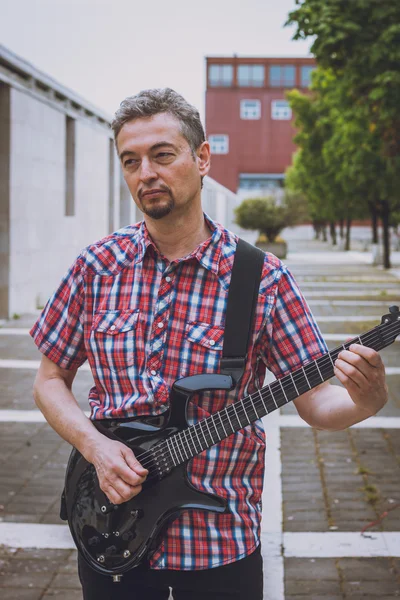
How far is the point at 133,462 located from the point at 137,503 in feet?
0.54

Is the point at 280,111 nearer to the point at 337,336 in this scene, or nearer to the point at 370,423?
the point at 337,336

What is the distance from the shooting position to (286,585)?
4547 millimetres

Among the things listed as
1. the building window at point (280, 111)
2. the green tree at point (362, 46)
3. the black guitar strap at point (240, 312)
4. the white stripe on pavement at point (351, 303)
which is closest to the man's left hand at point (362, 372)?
the black guitar strap at point (240, 312)

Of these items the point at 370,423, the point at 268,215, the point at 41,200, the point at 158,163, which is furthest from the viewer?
the point at 268,215

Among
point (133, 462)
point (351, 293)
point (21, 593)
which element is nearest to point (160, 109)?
point (133, 462)

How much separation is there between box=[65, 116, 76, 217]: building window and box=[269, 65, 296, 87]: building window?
66.8m

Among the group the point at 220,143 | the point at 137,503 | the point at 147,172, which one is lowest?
the point at 137,503

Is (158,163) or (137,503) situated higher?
(158,163)

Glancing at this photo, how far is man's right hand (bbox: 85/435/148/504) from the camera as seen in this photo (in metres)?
2.33

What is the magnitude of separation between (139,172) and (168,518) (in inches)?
37.0

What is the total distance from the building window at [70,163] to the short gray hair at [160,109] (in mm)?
17055

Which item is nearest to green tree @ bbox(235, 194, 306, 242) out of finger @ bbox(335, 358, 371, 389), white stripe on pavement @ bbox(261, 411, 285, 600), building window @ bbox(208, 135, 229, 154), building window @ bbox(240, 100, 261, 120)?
white stripe on pavement @ bbox(261, 411, 285, 600)

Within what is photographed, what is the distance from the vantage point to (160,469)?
2.45m

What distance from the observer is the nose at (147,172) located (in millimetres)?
2416
